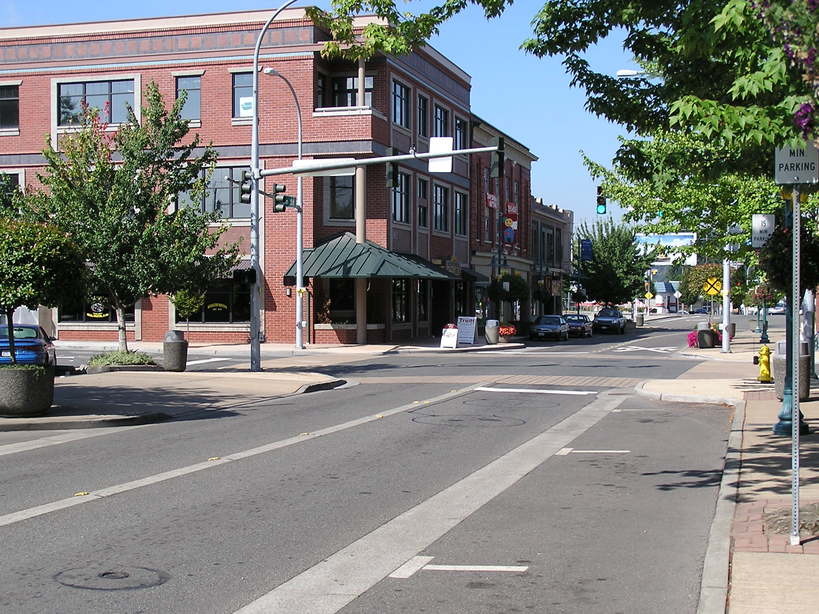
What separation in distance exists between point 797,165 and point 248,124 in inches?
1314

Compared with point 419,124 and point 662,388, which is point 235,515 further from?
point 419,124

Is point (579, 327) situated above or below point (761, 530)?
above

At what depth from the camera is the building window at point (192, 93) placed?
3919 cm

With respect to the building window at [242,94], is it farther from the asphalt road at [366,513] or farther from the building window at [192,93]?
the asphalt road at [366,513]

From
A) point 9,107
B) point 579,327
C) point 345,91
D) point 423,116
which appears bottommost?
point 579,327

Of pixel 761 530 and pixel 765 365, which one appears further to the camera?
pixel 765 365

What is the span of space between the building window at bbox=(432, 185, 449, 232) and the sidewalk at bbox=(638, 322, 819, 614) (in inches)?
1255

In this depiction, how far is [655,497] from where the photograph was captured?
8.91 meters

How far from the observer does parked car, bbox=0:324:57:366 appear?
19.9 metres

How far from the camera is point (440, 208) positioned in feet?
154

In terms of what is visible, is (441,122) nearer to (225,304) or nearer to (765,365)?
(225,304)

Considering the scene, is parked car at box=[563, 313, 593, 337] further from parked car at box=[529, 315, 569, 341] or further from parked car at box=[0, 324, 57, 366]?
parked car at box=[0, 324, 57, 366]

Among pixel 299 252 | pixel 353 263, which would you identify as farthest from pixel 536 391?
pixel 353 263

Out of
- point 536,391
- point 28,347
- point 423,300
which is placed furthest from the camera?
point 423,300
